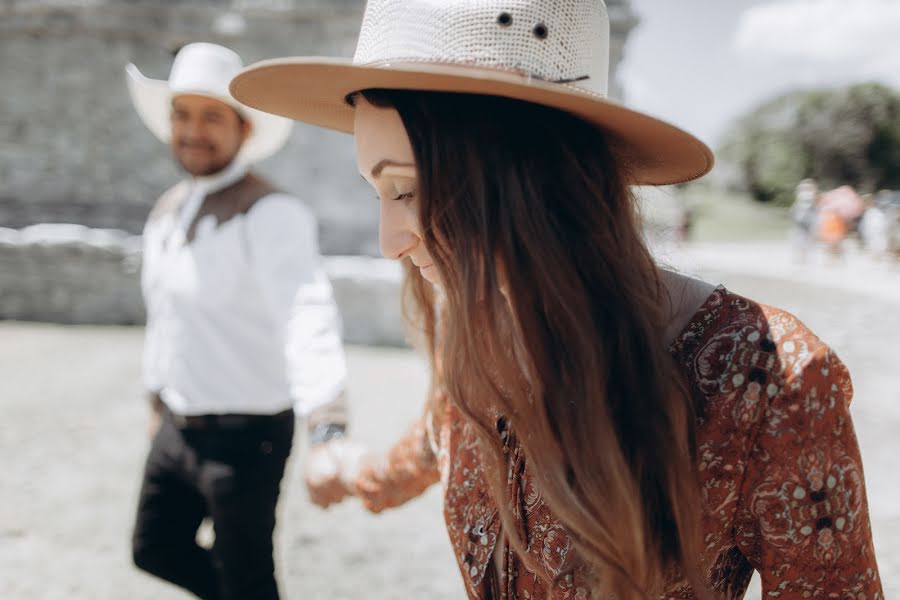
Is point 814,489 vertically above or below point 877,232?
above

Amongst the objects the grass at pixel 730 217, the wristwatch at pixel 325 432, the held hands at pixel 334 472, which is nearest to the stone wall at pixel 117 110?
the wristwatch at pixel 325 432

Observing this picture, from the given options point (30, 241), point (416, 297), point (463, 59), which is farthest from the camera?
point (30, 241)

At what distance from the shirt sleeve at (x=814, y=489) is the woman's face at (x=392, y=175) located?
0.50 m

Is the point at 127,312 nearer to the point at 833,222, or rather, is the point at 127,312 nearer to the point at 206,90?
the point at 206,90

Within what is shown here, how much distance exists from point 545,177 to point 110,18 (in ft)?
24.1

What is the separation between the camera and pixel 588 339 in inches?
35.4

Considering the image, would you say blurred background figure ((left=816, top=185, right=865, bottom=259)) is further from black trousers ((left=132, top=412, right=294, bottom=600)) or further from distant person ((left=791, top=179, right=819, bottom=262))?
black trousers ((left=132, top=412, right=294, bottom=600))

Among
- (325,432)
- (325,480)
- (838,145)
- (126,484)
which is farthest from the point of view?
(838,145)

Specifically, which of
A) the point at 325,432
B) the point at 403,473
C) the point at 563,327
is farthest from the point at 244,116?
the point at 563,327

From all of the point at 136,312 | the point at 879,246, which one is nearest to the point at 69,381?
the point at 136,312

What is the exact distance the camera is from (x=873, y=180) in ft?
99.5

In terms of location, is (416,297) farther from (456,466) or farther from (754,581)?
(754,581)

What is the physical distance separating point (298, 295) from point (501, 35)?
122 centimetres

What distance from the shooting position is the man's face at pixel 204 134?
219 centimetres
